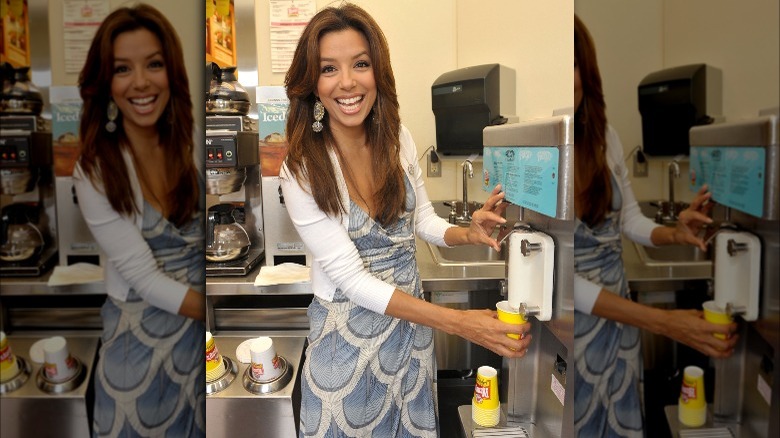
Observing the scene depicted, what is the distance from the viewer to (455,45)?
2.43 ft

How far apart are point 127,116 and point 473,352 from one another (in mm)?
597

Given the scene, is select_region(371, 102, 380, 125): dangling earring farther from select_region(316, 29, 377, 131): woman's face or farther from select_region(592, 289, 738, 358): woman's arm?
select_region(592, 289, 738, 358): woman's arm

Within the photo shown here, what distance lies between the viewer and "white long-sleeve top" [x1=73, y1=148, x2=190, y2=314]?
59 cm

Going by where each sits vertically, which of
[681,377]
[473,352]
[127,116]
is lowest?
[473,352]

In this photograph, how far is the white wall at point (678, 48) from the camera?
0.38 meters

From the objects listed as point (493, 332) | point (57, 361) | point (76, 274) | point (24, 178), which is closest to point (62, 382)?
point (57, 361)

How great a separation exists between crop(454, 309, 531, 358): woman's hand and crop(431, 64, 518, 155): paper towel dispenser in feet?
0.84

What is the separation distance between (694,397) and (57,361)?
0.67 metres

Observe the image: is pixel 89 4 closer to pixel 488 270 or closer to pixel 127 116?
pixel 127 116

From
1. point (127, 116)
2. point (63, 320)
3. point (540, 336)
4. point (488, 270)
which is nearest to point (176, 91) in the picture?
point (127, 116)

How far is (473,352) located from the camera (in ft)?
2.59

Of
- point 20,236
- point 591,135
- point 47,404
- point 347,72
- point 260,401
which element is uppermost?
point 347,72

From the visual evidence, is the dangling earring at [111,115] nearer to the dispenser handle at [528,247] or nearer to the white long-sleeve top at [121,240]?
the white long-sleeve top at [121,240]

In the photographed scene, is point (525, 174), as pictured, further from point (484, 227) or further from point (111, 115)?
point (111, 115)
